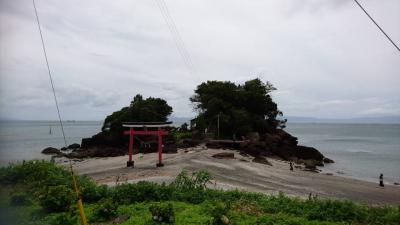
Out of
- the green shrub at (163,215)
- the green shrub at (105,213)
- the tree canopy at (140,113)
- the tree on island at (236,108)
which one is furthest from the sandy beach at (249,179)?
the tree canopy at (140,113)

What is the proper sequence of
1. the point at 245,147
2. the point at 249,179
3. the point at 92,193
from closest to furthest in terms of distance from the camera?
the point at 92,193 < the point at 249,179 < the point at 245,147

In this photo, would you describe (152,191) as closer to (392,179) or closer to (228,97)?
(392,179)

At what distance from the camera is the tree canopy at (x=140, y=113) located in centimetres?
4728

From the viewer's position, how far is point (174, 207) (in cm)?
1116

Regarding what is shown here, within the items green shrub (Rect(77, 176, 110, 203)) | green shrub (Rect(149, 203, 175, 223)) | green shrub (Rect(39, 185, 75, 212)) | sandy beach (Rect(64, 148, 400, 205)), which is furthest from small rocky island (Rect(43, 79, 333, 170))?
green shrub (Rect(149, 203, 175, 223))

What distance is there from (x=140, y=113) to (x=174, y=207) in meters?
36.6

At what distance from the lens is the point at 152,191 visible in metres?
12.6

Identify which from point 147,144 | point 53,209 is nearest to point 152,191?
point 53,209

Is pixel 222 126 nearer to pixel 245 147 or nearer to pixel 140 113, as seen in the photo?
pixel 245 147

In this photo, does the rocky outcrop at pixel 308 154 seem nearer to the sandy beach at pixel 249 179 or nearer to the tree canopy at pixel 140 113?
the tree canopy at pixel 140 113

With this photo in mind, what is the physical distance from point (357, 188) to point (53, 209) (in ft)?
58.4

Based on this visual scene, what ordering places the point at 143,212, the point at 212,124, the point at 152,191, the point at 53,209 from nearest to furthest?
the point at 143,212, the point at 53,209, the point at 152,191, the point at 212,124

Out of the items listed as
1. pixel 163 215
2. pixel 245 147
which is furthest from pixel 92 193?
pixel 245 147

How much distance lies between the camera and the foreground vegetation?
9688 millimetres
